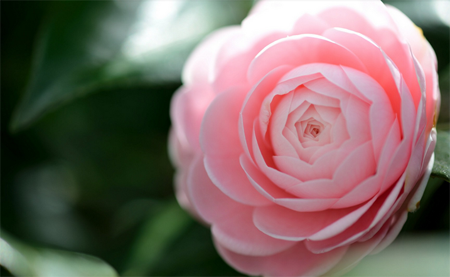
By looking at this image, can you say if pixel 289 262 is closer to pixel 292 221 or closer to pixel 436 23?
pixel 292 221

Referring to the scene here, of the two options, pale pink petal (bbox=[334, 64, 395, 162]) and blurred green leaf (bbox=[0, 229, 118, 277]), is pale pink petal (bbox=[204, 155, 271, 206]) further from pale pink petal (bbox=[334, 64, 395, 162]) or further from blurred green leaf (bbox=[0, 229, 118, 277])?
blurred green leaf (bbox=[0, 229, 118, 277])

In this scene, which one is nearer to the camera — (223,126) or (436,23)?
(223,126)

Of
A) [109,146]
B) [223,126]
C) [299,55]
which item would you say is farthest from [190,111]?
[109,146]

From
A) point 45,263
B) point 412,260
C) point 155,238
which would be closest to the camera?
point 412,260

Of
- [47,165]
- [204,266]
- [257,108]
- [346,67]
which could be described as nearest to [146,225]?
[204,266]

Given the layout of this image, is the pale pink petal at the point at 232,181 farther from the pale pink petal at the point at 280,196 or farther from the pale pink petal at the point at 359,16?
the pale pink petal at the point at 359,16

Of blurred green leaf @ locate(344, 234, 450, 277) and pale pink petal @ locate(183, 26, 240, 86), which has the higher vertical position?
pale pink petal @ locate(183, 26, 240, 86)

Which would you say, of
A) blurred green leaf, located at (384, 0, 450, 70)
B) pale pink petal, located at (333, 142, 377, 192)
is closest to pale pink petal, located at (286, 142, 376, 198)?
pale pink petal, located at (333, 142, 377, 192)
